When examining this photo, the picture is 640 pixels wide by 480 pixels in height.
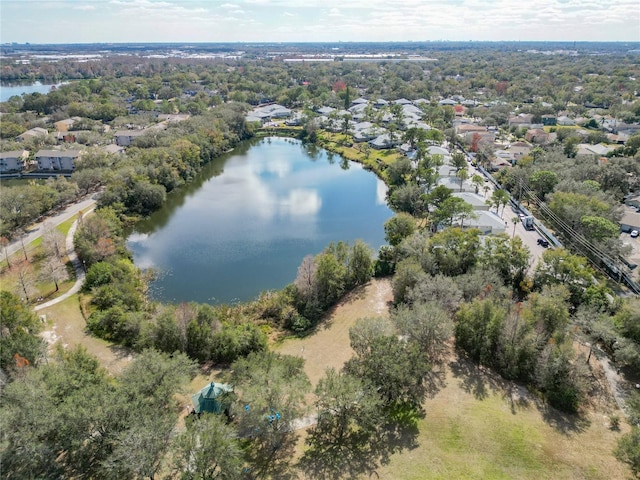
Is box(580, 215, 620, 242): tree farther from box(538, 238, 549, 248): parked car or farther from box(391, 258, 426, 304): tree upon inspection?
box(391, 258, 426, 304): tree

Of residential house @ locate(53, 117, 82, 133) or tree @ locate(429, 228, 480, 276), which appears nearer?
tree @ locate(429, 228, 480, 276)

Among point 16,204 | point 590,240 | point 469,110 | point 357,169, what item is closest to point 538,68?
point 469,110

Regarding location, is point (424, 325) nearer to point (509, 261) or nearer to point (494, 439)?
point (494, 439)

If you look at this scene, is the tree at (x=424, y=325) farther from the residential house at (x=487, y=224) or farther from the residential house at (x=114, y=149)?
the residential house at (x=114, y=149)

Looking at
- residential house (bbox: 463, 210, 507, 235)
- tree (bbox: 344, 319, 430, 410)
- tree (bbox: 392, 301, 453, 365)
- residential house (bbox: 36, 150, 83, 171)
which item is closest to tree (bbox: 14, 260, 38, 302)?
tree (bbox: 344, 319, 430, 410)

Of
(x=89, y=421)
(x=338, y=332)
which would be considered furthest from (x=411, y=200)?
(x=89, y=421)

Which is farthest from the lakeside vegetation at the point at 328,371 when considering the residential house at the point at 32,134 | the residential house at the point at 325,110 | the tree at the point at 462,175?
the residential house at the point at 325,110

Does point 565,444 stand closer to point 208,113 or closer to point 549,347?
point 549,347
